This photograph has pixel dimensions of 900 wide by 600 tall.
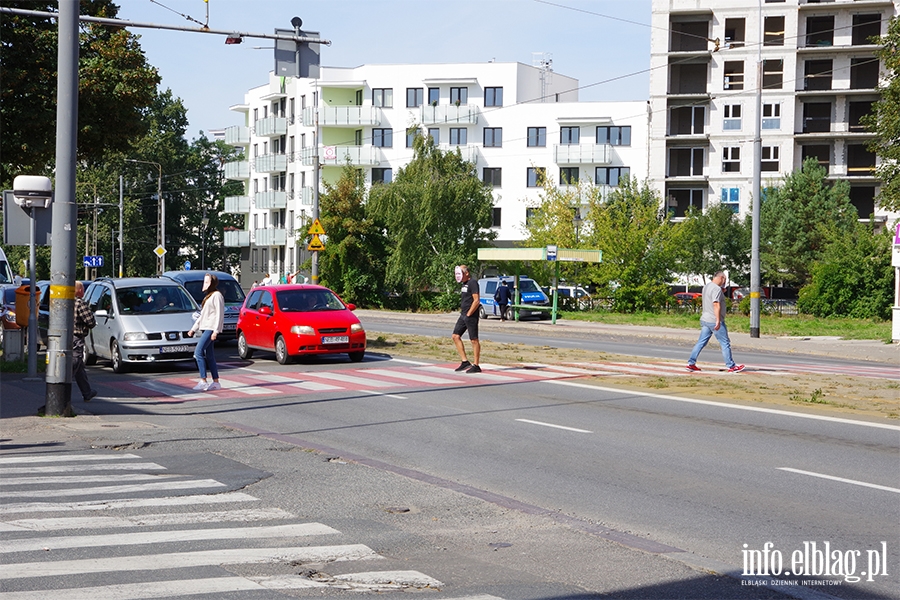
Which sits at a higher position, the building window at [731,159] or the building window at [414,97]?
the building window at [414,97]

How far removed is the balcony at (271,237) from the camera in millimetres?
86250

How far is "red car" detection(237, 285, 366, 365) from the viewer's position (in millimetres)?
22653

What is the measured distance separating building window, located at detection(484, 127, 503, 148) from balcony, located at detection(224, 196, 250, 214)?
2429 cm

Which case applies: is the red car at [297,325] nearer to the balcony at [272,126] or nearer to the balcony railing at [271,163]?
the balcony railing at [271,163]

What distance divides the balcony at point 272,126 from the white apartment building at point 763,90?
2927 cm

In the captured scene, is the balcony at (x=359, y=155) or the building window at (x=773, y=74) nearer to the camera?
the building window at (x=773, y=74)

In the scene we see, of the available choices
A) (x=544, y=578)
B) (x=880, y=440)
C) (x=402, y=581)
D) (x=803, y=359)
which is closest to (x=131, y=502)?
(x=402, y=581)

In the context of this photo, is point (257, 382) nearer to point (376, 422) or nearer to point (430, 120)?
point (376, 422)

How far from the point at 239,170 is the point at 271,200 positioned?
812 cm

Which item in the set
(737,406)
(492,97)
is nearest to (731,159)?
(492,97)

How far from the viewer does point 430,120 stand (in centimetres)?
7881

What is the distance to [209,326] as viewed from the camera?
690 inches

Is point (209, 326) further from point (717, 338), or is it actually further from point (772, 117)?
point (772, 117)

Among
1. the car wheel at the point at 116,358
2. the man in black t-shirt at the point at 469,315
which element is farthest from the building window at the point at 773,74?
the car wheel at the point at 116,358
